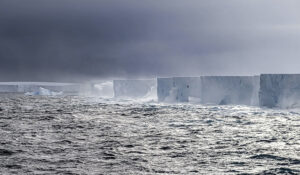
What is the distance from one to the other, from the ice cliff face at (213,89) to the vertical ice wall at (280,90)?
2.54 metres

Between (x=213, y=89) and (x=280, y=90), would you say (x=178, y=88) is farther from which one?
(x=280, y=90)

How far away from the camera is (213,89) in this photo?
24391mm

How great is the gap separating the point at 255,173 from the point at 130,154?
264 cm

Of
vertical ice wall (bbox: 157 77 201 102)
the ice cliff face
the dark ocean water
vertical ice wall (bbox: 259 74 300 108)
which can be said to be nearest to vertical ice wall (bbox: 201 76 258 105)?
the ice cliff face

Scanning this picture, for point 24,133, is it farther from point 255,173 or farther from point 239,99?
point 239,99

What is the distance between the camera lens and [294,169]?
6082 mm

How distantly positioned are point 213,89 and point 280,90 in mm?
6197

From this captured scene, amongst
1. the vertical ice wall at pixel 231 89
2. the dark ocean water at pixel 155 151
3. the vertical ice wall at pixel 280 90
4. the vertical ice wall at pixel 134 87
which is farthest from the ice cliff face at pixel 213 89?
the dark ocean water at pixel 155 151

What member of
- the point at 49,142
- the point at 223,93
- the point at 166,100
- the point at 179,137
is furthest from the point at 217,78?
the point at 49,142

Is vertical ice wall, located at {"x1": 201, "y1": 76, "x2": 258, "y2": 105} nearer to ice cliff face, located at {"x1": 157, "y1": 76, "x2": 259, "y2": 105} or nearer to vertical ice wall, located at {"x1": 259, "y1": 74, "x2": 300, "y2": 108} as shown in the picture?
ice cliff face, located at {"x1": 157, "y1": 76, "x2": 259, "y2": 105}

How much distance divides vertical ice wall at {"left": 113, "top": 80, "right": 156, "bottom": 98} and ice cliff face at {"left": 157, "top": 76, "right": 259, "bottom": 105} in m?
8.68

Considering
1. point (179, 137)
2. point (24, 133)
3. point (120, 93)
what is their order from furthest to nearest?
point (120, 93) < point (24, 133) < point (179, 137)

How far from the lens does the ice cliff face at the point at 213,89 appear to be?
73.7ft

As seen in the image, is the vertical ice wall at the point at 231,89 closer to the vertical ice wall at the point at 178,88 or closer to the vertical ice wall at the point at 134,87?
the vertical ice wall at the point at 178,88
